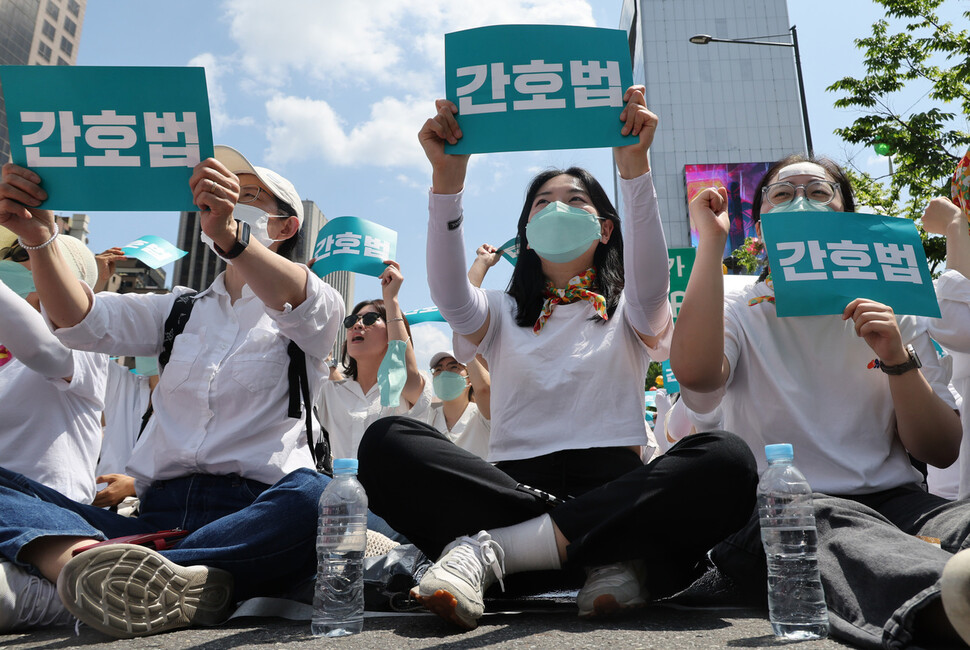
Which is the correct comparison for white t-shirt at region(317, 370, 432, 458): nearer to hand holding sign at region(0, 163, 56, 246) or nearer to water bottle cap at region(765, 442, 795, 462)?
hand holding sign at region(0, 163, 56, 246)

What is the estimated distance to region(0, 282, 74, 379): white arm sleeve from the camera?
2.90 meters

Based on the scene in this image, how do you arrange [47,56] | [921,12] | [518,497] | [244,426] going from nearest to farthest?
[518,497], [244,426], [921,12], [47,56]

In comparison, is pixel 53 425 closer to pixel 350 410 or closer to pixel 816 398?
pixel 350 410

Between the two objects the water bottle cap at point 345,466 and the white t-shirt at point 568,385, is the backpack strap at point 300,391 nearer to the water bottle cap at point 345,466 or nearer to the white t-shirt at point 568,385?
the water bottle cap at point 345,466

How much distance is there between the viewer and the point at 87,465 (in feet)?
10.7

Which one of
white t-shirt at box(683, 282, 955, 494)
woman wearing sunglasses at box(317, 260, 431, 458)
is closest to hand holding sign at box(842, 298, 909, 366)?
white t-shirt at box(683, 282, 955, 494)

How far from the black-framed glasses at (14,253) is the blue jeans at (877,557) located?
359 centimetres

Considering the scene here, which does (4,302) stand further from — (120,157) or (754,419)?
(754,419)

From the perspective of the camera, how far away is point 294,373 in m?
2.99

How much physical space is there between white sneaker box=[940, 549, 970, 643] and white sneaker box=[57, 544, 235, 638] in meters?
2.02

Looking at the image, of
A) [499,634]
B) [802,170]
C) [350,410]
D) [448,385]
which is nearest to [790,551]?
[499,634]

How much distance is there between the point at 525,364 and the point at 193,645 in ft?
5.06

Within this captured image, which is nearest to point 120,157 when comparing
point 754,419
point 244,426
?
point 244,426

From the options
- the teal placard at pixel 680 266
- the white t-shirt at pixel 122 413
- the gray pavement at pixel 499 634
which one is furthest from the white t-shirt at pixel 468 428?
the gray pavement at pixel 499 634
